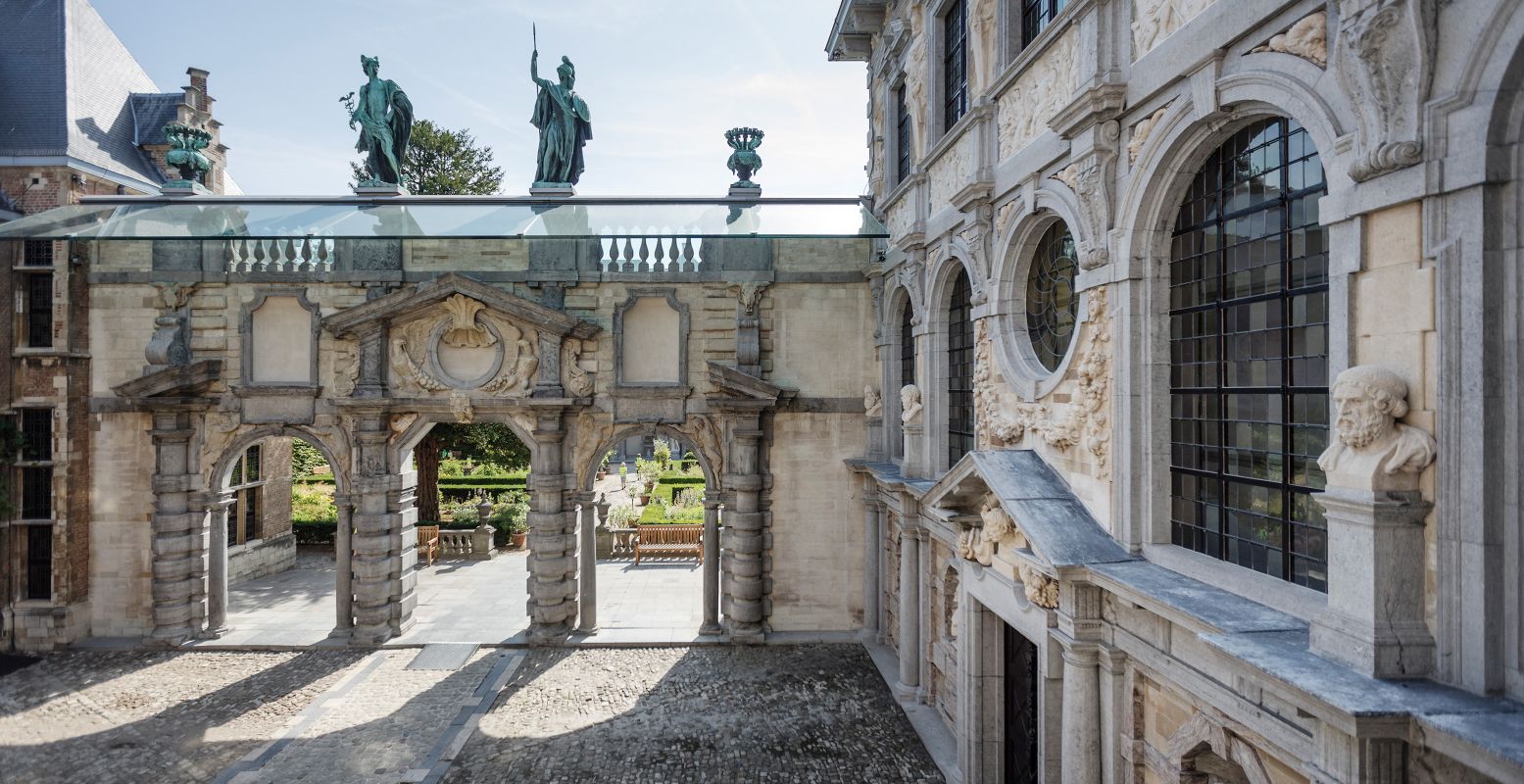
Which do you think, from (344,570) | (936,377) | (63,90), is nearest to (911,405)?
(936,377)

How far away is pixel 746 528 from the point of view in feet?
45.3

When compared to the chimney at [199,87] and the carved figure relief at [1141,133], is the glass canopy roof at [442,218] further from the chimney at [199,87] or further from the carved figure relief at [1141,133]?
the carved figure relief at [1141,133]

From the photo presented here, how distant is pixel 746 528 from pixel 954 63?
9158mm

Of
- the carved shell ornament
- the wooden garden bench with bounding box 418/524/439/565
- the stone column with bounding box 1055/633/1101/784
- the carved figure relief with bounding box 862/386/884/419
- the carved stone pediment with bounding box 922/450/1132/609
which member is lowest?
the wooden garden bench with bounding box 418/524/439/565

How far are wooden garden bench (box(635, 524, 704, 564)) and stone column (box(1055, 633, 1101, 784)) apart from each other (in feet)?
48.4

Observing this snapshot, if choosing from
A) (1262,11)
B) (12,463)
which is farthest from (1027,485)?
(12,463)

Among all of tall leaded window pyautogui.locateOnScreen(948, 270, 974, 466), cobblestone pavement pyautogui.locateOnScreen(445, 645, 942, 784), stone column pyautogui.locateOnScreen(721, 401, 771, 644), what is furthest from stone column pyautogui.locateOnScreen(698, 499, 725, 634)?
tall leaded window pyautogui.locateOnScreen(948, 270, 974, 466)

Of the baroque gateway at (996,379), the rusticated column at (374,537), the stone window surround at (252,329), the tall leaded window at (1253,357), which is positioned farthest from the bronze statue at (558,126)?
the tall leaded window at (1253,357)

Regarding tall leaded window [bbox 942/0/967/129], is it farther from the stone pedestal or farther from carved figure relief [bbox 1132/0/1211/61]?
the stone pedestal

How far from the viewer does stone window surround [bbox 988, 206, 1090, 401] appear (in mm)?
7234

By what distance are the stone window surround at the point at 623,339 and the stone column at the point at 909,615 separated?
5506 millimetres

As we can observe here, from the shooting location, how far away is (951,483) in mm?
7766

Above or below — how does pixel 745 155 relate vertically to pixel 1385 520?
above

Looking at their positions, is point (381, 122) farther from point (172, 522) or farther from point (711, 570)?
point (711, 570)
